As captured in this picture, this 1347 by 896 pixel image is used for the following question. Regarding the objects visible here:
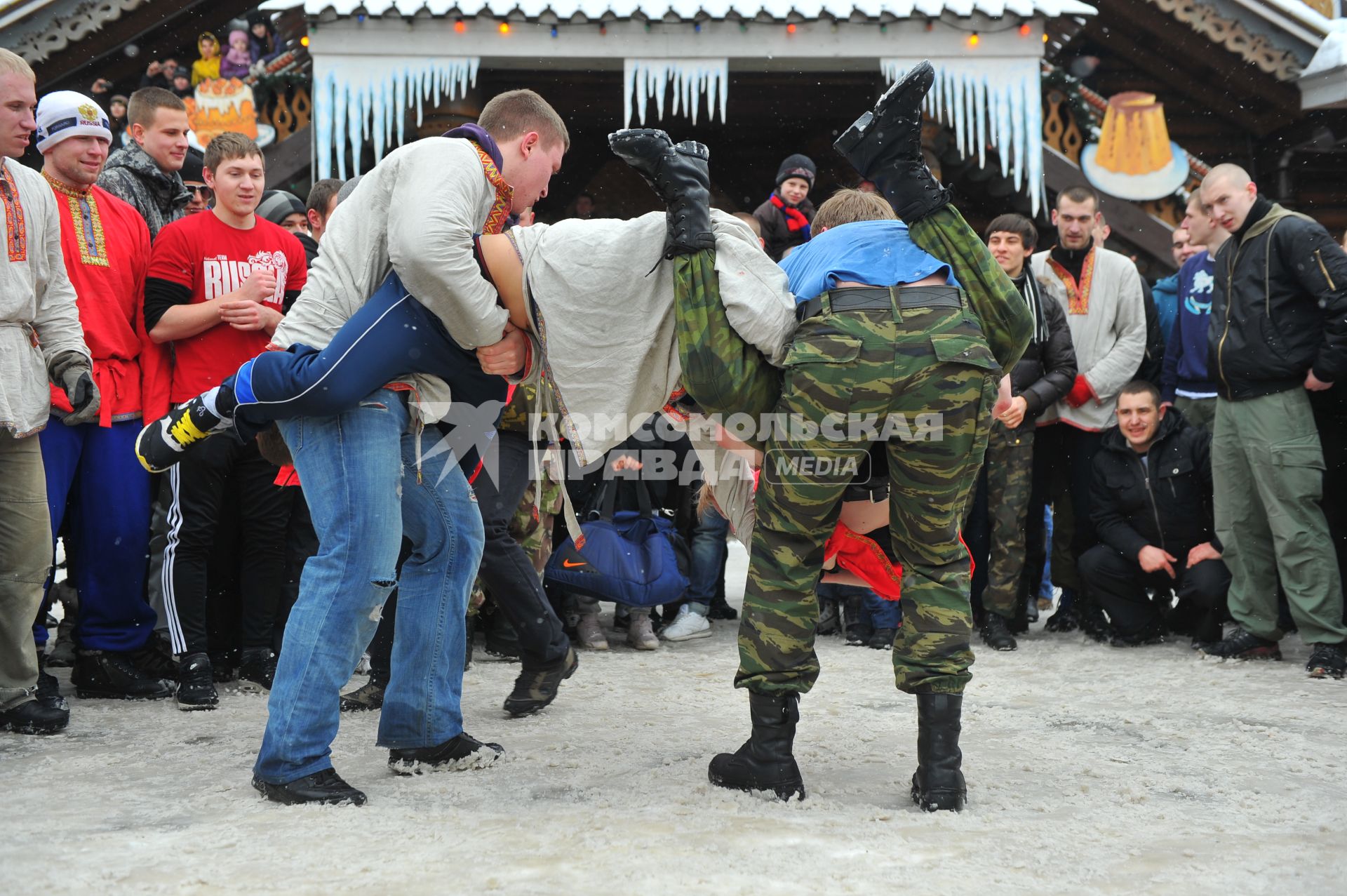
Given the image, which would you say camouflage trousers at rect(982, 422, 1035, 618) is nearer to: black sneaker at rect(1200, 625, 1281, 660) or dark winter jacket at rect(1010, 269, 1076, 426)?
dark winter jacket at rect(1010, 269, 1076, 426)

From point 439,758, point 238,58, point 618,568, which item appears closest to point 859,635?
point 618,568

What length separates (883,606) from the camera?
5.69 m

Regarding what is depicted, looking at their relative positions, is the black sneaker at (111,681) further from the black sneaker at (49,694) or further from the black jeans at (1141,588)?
the black jeans at (1141,588)

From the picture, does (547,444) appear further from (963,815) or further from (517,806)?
(963,815)

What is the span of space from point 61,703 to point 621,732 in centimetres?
189

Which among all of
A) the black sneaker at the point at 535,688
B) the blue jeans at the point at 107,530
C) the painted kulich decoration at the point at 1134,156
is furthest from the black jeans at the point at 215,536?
the painted kulich decoration at the point at 1134,156

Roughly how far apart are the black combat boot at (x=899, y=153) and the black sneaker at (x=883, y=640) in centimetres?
297

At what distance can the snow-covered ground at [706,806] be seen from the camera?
2.45 m

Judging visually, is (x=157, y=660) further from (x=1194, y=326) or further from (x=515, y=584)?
(x=1194, y=326)

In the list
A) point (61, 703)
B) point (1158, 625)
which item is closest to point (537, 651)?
point (61, 703)

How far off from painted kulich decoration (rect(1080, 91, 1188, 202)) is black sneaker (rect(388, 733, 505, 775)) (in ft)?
27.0

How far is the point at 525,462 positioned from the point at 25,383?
173cm

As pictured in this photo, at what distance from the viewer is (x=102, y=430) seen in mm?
4285

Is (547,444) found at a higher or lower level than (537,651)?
higher
